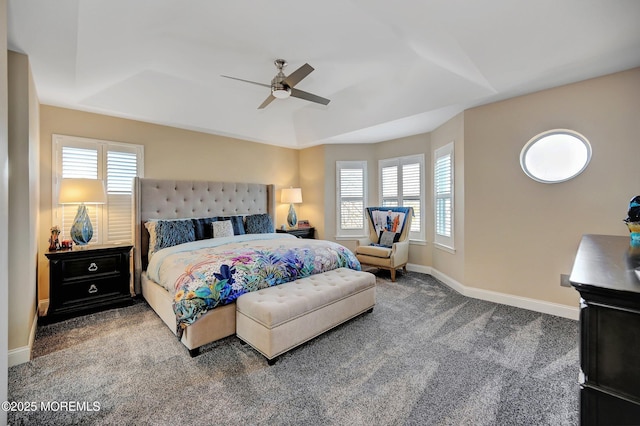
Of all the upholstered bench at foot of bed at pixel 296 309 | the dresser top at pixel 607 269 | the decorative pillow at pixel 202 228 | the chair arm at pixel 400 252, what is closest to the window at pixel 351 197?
the chair arm at pixel 400 252

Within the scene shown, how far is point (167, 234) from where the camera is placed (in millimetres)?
3691

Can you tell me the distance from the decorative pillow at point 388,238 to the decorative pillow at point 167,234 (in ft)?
10.3

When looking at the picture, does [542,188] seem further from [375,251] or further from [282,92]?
[282,92]

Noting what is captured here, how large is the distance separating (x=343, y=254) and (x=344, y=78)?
7.83 feet

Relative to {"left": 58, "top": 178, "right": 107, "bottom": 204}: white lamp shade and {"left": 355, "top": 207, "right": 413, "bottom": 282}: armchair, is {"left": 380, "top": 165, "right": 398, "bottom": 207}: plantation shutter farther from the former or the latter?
{"left": 58, "top": 178, "right": 107, "bottom": 204}: white lamp shade

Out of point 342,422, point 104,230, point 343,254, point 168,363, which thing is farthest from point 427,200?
point 104,230

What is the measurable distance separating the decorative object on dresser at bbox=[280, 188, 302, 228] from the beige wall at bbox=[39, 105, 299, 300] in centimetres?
26

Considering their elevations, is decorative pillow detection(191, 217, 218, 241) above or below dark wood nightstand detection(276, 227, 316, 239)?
above

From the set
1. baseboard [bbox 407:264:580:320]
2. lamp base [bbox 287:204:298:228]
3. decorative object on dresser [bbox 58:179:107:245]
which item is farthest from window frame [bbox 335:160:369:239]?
decorative object on dresser [bbox 58:179:107:245]

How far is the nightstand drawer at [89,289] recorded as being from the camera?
3.14m

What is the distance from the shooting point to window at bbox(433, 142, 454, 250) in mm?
4340

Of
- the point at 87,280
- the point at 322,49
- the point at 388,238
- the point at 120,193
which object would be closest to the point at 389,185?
the point at 388,238

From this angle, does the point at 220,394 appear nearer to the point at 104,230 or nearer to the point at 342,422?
the point at 342,422

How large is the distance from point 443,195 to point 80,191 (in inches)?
198
